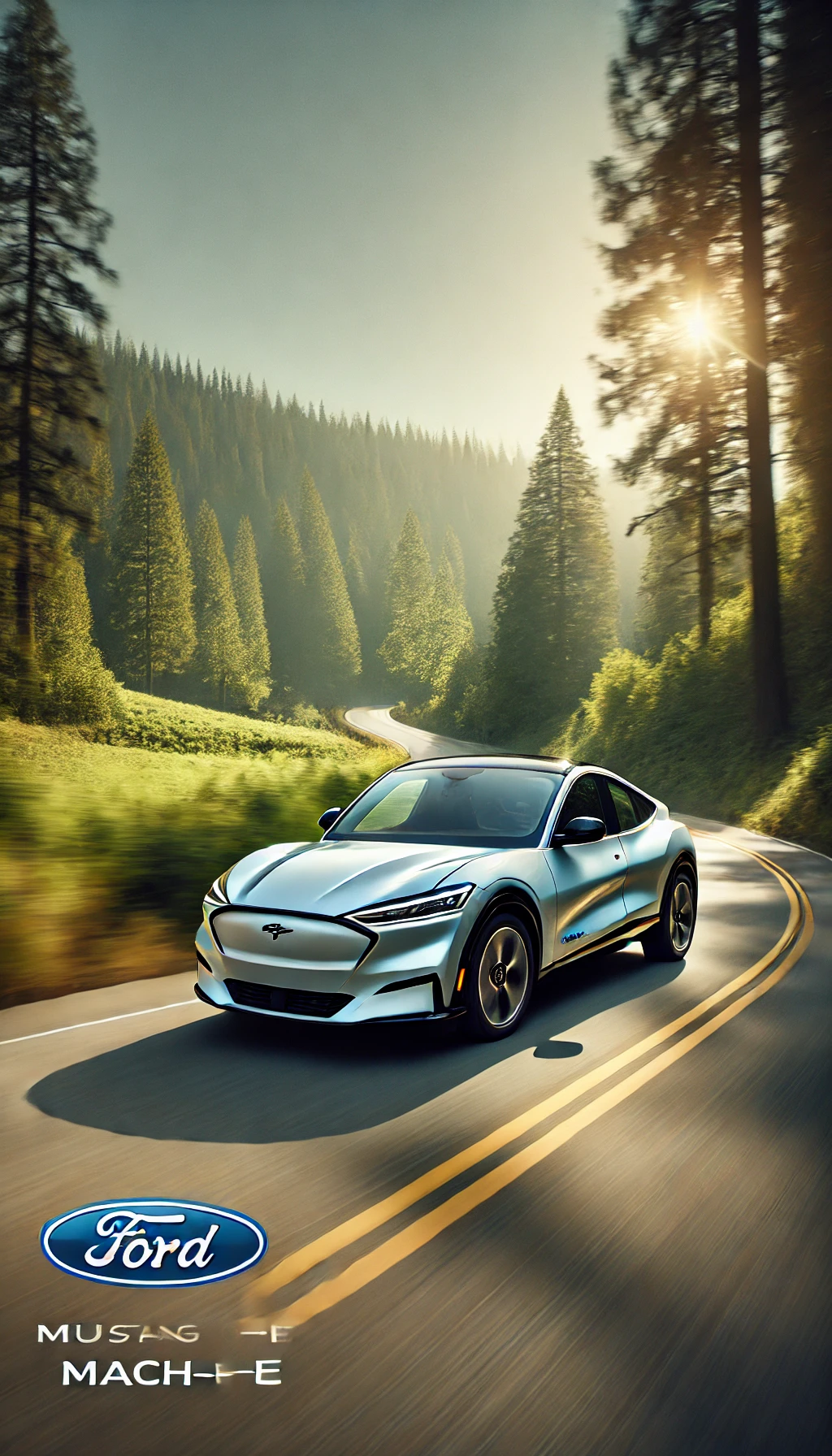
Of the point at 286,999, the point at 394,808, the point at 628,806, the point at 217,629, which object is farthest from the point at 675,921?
the point at 217,629

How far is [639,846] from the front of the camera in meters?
7.98

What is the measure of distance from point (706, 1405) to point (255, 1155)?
209 cm

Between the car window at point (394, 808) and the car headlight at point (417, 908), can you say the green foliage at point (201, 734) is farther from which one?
the car headlight at point (417, 908)

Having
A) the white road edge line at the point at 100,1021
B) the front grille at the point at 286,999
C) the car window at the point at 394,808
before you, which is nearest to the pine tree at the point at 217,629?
the car window at the point at 394,808

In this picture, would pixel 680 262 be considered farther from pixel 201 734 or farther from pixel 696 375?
pixel 201 734

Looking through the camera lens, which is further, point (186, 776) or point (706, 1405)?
point (186, 776)

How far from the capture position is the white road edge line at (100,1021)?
5.88 meters

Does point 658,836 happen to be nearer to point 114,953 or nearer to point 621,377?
point 114,953

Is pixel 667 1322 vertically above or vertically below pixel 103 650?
below

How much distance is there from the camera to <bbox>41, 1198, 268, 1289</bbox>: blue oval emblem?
3.24 m

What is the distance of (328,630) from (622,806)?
114 metres

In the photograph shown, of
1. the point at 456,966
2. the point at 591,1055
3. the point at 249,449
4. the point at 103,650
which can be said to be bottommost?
the point at 591,1055

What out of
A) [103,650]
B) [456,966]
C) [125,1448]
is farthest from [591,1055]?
[103,650]

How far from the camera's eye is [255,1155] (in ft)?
13.8
